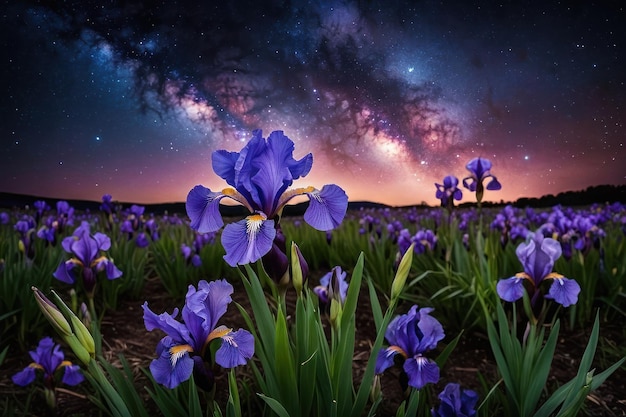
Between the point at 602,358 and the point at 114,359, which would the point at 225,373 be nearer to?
the point at 114,359

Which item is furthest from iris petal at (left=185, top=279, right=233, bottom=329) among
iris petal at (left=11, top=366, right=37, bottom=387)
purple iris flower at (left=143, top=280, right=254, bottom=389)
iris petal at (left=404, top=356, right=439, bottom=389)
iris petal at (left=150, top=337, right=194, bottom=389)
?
iris petal at (left=11, top=366, right=37, bottom=387)

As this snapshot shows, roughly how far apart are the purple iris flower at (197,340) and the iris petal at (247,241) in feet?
0.58

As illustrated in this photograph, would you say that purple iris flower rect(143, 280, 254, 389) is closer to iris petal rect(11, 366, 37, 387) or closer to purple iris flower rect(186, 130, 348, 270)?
purple iris flower rect(186, 130, 348, 270)

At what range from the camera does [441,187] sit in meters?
3.97

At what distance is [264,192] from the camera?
1.46m

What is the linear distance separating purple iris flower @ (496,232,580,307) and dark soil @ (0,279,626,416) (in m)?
0.52

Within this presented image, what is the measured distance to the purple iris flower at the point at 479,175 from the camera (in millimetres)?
3498

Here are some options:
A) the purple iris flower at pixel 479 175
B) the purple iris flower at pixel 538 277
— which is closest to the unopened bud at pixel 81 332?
the purple iris flower at pixel 538 277

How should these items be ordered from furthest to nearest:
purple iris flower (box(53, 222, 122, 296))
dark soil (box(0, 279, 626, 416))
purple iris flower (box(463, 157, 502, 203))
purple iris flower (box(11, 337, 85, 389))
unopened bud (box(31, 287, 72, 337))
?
purple iris flower (box(463, 157, 502, 203))
purple iris flower (box(53, 222, 122, 296))
dark soil (box(0, 279, 626, 416))
purple iris flower (box(11, 337, 85, 389))
unopened bud (box(31, 287, 72, 337))

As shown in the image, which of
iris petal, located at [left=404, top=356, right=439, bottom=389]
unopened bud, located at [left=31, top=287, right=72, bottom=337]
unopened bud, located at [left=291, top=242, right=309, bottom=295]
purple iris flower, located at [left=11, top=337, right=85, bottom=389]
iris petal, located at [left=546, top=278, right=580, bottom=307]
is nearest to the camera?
unopened bud, located at [left=31, top=287, right=72, bottom=337]

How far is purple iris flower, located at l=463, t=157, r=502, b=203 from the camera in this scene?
3498 millimetres

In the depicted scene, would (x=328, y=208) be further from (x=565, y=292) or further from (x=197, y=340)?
(x=565, y=292)

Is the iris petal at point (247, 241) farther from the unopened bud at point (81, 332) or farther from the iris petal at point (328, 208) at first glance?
the unopened bud at point (81, 332)

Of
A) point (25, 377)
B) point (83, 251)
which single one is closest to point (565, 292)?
point (83, 251)
